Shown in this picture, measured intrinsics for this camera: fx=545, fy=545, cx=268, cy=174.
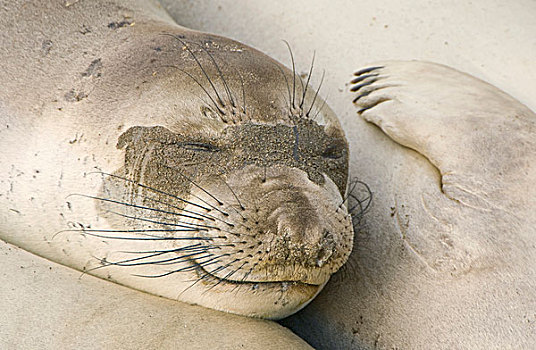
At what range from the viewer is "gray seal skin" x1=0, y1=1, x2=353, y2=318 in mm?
1625

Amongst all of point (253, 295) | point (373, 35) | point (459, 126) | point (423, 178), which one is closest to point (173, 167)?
point (253, 295)

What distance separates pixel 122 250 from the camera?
1.71 metres

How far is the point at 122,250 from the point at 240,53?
2.59 feet

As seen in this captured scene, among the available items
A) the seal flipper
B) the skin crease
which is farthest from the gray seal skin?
the seal flipper

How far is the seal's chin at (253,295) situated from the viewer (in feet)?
5.46

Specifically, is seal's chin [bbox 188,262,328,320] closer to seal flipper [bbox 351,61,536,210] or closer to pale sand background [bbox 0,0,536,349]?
pale sand background [bbox 0,0,536,349]

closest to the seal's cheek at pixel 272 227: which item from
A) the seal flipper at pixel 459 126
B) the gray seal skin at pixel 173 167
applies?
the gray seal skin at pixel 173 167

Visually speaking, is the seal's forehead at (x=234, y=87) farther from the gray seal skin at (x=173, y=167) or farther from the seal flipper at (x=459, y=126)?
the seal flipper at (x=459, y=126)

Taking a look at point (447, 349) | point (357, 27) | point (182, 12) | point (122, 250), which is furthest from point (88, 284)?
point (357, 27)

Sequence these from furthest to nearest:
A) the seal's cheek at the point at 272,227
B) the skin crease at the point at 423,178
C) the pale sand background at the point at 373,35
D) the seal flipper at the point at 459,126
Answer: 1. the pale sand background at the point at 373,35
2. the seal flipper at the point at 459,126
3. the skin crease at the point at 423,178
4. the seal's cheek at the point at 272,227

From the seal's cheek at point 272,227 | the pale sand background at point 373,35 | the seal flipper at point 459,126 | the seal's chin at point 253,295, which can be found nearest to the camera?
the seal's cheek at point 272,227

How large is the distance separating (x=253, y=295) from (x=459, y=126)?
1104 mm

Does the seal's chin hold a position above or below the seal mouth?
below

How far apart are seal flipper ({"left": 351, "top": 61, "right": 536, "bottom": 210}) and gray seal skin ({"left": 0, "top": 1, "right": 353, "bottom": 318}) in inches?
19.1
